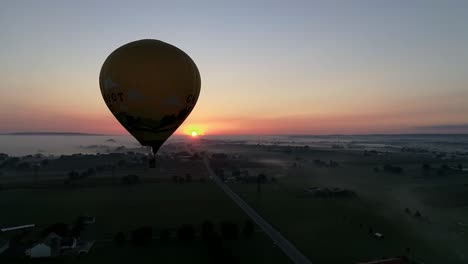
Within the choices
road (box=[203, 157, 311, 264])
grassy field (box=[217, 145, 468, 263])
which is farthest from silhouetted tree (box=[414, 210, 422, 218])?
road (box=[203, 157, 311, 264])

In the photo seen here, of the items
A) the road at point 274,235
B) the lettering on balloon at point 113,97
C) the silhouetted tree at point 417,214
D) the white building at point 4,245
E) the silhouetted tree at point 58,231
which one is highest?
the lettering on balloon at point 113,97

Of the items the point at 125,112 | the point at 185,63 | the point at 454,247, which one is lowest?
the point at 454,247

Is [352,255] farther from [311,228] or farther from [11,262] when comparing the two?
[11,262]

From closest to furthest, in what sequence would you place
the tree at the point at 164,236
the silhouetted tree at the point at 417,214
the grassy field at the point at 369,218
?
the grassy field at the point at 369,218, the tree at the point at 164,236, the silhouetted tree at the point at 417,214

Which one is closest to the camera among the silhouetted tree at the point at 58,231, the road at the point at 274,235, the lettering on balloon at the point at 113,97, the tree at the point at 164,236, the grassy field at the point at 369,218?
the lettering on balloon at the point at 113,97

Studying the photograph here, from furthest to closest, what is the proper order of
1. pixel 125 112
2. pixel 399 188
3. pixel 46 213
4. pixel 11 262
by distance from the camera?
1. pixel 399 188
2. pixel 46 213
3. pixel 11 262
4. pixel 125 112

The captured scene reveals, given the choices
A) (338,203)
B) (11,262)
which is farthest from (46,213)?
(338,203)

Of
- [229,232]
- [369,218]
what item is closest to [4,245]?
[229,232]

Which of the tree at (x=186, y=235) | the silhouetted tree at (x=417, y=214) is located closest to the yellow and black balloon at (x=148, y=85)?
the tree at (x=186, y=235)

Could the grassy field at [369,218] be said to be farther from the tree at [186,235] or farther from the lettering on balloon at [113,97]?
the lettering on balloon at [113,97]
